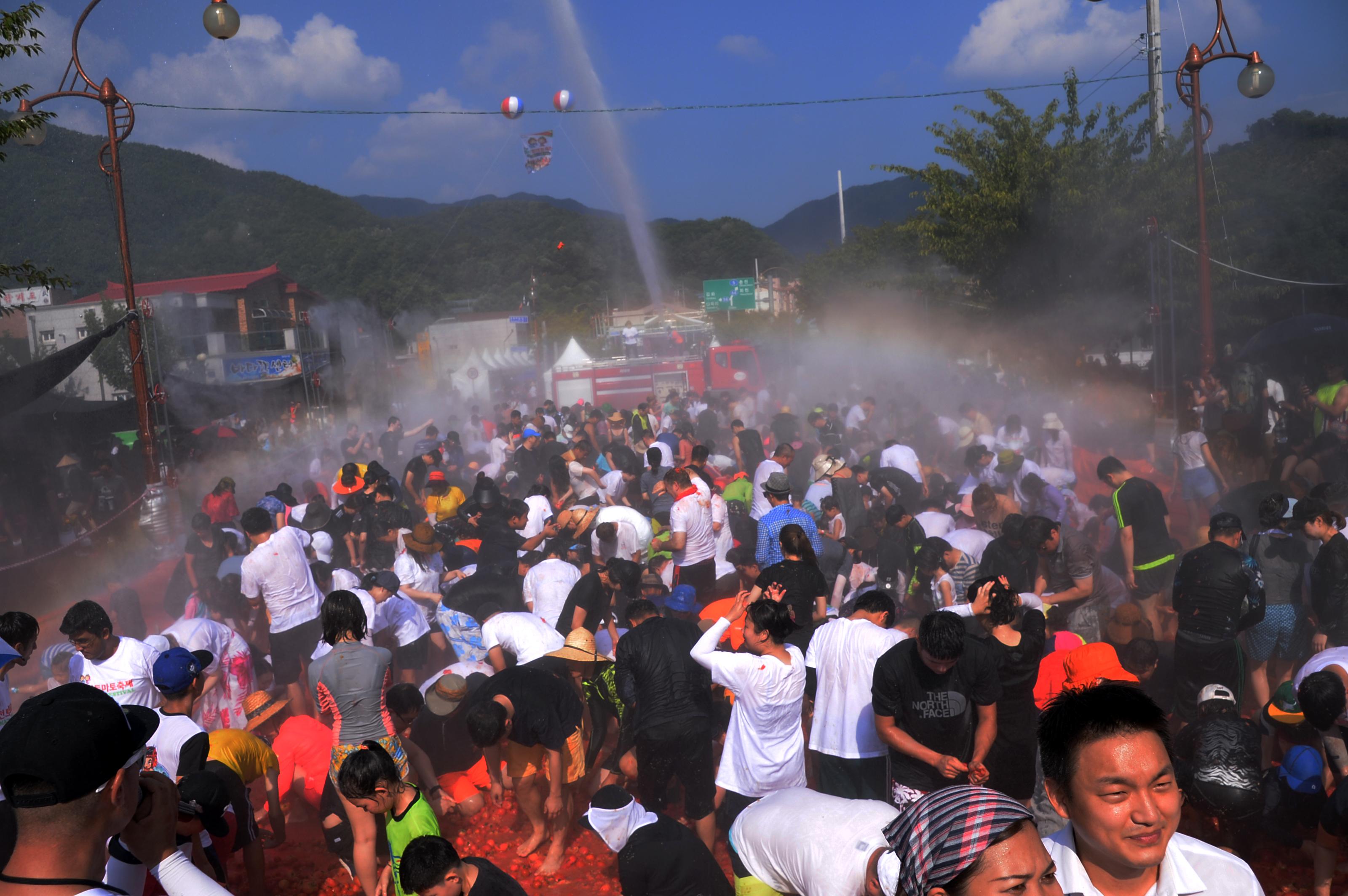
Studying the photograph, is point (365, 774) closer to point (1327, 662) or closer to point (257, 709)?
point (257, 709)

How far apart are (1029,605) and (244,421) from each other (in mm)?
23277

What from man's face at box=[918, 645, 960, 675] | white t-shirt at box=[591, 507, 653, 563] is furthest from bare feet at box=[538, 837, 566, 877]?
white t-shirt at box=[591, 507, 653, 563]

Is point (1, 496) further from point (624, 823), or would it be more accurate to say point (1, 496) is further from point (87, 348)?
point (624, 823)

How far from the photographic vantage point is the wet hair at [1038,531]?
19.8 feet

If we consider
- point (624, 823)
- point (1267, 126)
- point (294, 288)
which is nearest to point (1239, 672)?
point (624, 823)

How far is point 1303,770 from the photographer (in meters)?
4.05

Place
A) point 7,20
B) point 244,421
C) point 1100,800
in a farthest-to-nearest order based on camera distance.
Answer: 1. point 244,421
2. point 7,20
3. point 1100,800

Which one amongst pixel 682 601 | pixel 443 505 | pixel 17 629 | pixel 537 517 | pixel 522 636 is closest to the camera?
pixel 17 629

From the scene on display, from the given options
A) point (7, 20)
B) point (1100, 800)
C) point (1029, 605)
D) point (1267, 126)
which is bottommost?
point (1029, 605)

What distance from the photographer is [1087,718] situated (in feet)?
6.35

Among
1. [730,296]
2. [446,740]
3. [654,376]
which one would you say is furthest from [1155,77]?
[730,296]

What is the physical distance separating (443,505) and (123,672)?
4.24 metres

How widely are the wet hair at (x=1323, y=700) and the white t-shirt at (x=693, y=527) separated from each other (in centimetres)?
453

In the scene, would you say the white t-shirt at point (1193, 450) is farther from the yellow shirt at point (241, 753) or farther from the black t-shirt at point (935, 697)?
the yellow shirt at point (241, 753)
